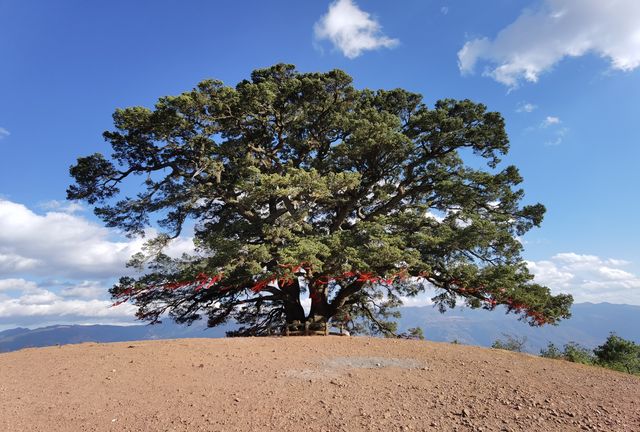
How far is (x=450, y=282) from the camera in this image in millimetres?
15203

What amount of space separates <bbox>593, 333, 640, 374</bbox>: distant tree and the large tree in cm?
243

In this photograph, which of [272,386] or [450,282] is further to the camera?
[450,282]

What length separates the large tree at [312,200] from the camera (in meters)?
13.9

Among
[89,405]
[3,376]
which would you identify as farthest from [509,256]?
[3,376]

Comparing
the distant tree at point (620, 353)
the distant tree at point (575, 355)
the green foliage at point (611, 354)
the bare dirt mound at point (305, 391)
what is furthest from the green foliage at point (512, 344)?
the bare dirt mound at point (305, 391)

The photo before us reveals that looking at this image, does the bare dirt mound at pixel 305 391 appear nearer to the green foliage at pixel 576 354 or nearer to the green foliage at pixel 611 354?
the green foliage at pixel 576 354

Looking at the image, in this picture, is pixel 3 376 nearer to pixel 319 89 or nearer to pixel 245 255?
pixel 245 255

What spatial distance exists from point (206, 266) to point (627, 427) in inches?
451

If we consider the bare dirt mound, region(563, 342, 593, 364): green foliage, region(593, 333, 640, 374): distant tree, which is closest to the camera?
the bare dirt mound

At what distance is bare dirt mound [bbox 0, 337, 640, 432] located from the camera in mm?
5746

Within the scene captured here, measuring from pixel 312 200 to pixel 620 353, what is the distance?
12.0 meters

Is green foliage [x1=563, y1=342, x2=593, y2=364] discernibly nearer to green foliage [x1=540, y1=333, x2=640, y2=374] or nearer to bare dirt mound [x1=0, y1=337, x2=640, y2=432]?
green foliage [x1=540, y1=333, x2=640, y2=374]

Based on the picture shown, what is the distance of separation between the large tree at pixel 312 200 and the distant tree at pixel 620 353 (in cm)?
243

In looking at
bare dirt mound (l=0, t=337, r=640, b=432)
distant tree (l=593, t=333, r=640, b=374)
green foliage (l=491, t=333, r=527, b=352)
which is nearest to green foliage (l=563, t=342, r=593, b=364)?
distant tree (l=593, t=333, r=640, b=374)
